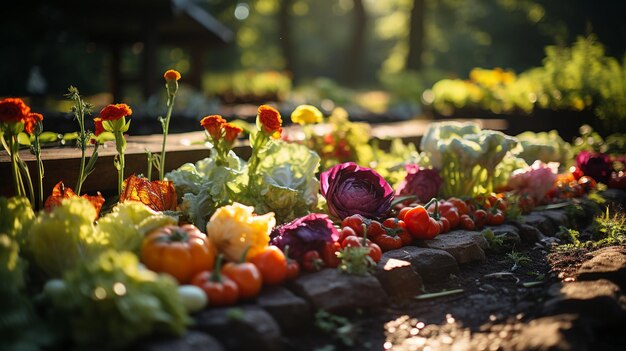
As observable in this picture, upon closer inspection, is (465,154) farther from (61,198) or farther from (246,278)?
(61,198)

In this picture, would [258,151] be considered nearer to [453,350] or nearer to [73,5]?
[453,350]

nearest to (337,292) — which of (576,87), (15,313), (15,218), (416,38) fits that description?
(15,313)

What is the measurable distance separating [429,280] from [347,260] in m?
0.59

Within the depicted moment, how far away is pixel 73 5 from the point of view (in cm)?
841

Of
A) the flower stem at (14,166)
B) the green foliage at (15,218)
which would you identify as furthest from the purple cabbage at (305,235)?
the flower stem at (14,166)

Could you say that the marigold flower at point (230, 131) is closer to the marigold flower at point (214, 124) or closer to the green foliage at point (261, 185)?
the marigold flower at point (214, 124)

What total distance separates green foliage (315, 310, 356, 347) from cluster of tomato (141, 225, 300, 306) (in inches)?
9.7

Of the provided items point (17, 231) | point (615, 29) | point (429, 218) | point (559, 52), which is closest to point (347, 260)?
point (429, 218)

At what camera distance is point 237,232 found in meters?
2.74

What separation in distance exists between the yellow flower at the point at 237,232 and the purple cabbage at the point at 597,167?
3.74 metres

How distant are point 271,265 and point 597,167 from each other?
3878 mm

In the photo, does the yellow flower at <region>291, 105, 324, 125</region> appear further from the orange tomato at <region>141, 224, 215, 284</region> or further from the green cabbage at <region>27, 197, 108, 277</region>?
the green cabbage at <region>27, 197, 108, 277</region>

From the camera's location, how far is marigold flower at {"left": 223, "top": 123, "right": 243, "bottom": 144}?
332 centimetres

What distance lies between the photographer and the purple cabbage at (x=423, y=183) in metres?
4.23
